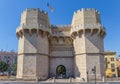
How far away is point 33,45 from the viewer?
31.8 m

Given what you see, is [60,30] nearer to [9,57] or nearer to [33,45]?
[33,45]

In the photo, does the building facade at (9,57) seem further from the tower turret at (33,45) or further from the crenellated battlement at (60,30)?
the crenellated battlement at (60,30)

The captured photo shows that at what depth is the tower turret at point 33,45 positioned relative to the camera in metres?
30.9

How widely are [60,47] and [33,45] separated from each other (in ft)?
21.9

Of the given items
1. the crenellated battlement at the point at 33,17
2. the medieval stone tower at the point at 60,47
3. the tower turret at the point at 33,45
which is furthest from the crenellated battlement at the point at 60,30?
the crenellated battlement at the point at 33,17

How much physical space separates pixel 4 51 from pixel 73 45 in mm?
53623

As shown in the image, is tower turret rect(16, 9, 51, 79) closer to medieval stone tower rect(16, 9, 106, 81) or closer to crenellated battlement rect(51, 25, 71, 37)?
medieval stone tower rect(16, 9, 106, 81)

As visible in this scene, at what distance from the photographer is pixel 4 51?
3125 inches

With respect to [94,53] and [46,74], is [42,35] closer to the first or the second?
[46,74]

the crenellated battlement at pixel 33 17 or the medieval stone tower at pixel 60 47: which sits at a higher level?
the crenellated battlement at pixel 33 17

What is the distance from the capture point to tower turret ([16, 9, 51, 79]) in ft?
101

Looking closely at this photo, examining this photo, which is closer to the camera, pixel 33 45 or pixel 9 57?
pixel 33 45

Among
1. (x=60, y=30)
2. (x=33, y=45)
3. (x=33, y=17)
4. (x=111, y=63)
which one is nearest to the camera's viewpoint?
(x=33, y=45)

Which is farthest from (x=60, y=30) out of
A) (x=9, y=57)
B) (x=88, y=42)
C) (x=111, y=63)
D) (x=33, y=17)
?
(x=9, y=57)
